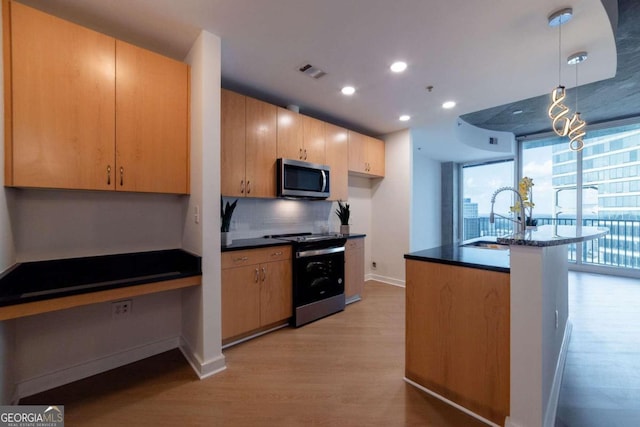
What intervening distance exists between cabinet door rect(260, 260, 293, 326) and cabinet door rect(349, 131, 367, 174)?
6.38 feet

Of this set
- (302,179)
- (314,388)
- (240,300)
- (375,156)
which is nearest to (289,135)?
(302,179)

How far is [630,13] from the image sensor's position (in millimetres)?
2297

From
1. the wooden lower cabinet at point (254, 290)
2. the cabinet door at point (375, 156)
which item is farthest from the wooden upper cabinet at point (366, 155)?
the wooden lower cabinet at point (254, 290)

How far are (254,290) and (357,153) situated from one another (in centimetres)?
→ 257

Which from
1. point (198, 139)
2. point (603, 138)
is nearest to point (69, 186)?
point (198, 139)

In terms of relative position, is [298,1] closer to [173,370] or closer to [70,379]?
[173,370]

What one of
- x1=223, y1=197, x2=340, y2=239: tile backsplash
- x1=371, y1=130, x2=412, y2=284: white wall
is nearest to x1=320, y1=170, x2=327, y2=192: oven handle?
x1=223, y1=197, x2=340, y2=239: tile backsplash

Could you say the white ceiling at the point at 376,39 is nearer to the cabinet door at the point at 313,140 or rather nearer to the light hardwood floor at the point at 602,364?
the cabinet door at the point at 313,140

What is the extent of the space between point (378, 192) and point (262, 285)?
9.30ft

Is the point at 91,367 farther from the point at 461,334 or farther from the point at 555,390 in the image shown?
the point at 555,390

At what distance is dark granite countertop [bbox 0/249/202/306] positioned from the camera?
1.52 meters

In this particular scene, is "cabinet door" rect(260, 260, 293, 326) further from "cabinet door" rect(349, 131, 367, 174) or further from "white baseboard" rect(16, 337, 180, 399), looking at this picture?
"cabinet door" rect(349, 131, 367, 174)

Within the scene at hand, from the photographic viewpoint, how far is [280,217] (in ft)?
11.5

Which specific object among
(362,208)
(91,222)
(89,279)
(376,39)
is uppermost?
(376,39)
